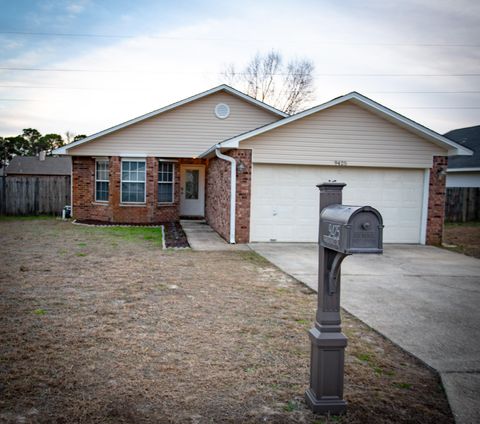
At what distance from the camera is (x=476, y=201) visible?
72.5ft

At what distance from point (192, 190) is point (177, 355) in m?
17.0

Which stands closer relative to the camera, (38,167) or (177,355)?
(177,355)

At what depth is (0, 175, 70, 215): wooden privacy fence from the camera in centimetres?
2120

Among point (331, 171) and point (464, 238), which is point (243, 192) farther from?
point (464, 238)

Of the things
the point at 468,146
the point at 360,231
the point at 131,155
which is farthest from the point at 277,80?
the point at 360,231

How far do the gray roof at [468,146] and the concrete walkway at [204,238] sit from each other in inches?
638

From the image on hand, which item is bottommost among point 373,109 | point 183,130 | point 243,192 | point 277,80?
point 243,192

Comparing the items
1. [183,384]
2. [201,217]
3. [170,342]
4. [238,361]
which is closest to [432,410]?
[238,361]

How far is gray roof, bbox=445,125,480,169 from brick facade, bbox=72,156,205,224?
16.5 meters

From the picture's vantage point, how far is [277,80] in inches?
1395

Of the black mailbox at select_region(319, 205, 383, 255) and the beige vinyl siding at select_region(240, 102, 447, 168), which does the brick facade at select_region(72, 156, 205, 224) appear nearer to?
the beige vinyl siding at select_region(240, 102, 447, 168)

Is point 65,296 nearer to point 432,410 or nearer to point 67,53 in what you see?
point 432,410

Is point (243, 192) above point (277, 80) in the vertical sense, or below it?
below

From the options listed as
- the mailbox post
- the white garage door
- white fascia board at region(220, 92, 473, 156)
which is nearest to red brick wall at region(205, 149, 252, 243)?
the white garage door
